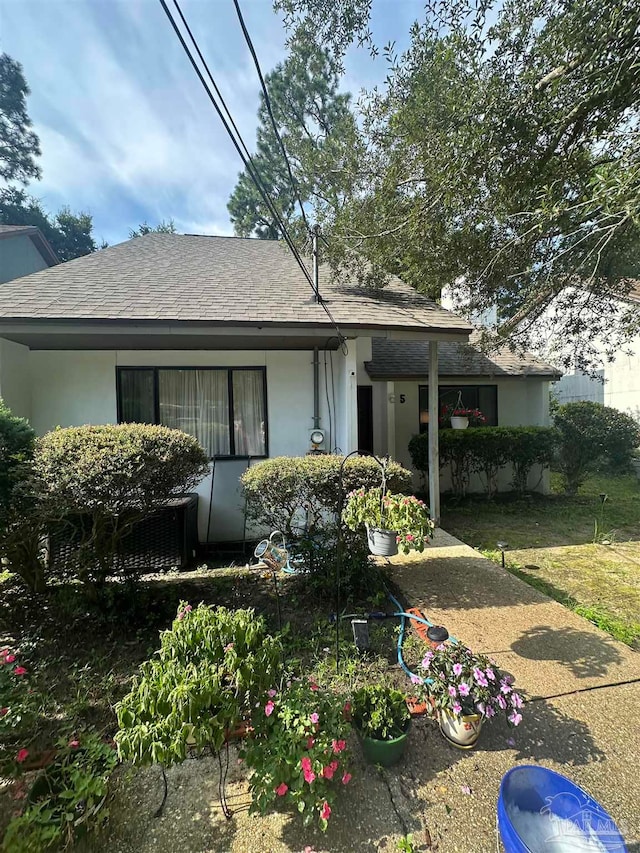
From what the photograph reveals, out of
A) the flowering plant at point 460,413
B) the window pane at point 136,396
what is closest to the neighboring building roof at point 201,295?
the window pane at point 136,396

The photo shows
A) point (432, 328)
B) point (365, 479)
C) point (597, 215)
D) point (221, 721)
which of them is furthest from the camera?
point (432, 328)

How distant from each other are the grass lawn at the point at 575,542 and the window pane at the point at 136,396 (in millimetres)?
5625

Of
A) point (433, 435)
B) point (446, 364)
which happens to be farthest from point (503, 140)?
point (446, 364)

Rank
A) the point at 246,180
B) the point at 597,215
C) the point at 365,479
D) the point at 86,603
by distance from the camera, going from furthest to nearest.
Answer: the point at 246,180 < the point at 597,215 < the point at 365,479 < the point at 86,603

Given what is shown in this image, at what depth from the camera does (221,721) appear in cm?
185

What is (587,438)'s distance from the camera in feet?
30.0

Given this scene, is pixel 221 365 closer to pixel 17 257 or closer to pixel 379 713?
pixel 379 713

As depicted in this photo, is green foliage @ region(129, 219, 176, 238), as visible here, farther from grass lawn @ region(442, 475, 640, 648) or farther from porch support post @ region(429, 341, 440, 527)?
grass lawn @ region(442, 475, 640, 648)

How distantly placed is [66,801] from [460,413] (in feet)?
28.0

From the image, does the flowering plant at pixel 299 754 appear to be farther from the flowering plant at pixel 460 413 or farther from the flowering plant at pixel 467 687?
the flowering plant at pixel 460 413

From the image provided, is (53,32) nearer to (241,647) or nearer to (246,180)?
(241,647)

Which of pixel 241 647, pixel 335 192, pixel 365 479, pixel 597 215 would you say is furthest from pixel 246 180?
pixel 241 647

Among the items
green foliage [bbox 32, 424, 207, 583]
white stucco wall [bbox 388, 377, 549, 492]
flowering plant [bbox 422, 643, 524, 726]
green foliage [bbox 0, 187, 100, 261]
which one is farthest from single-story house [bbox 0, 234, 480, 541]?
green foliage [bbox 0, 187, 100, 261]

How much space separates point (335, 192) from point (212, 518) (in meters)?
5.99
